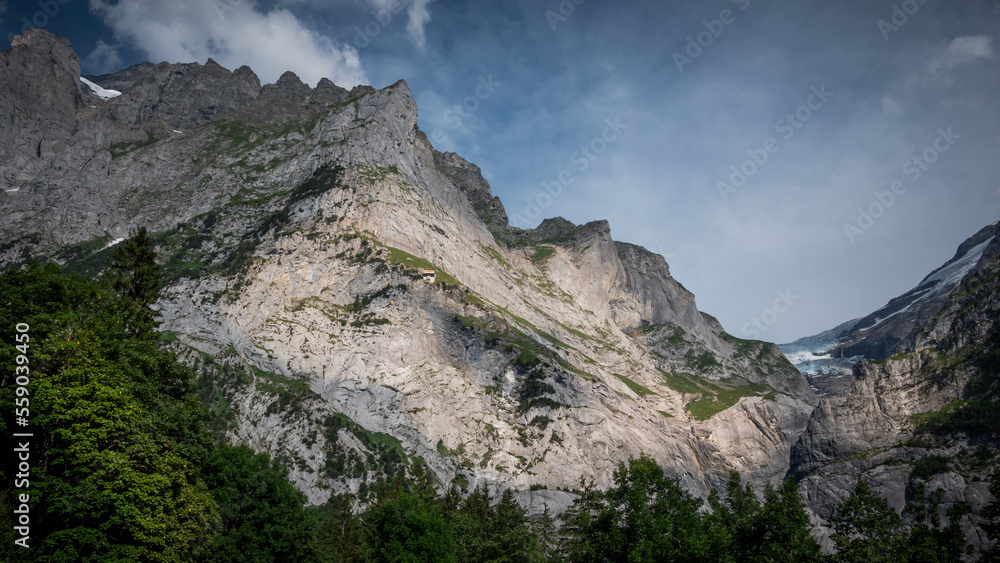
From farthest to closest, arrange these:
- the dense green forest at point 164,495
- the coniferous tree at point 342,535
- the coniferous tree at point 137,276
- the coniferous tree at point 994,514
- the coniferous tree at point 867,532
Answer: the coniferous tree at point 342,535 → the coniferous tree at point 137,276 → the coniferous tree at point 994,514 → the coniferous tree at point 867,532 → the dense green forest at point 164,495

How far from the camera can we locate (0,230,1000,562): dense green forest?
2403 cm

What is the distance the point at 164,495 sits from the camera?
87.3 ft

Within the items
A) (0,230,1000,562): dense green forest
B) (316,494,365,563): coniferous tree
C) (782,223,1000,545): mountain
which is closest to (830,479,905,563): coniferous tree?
(0,230,1000,562): dense green forest

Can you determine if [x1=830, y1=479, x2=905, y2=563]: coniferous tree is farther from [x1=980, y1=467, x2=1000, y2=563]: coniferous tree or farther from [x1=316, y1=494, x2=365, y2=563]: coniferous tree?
[x1=316, y1=494, x2=365, y2=563]: coniferous tree

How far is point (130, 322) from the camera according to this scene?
4491 centimetres

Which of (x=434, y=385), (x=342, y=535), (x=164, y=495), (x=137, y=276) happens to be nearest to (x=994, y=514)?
(x=164, y=495)

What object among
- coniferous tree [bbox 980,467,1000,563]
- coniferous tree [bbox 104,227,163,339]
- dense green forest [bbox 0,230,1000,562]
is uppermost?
coniferous tree [bbox 104,227,163,339]

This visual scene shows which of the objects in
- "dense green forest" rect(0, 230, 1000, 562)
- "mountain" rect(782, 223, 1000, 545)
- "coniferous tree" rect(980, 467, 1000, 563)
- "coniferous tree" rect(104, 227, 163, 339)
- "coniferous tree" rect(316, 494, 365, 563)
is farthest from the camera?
"mountain" rect(782, 223, 1000, 545)

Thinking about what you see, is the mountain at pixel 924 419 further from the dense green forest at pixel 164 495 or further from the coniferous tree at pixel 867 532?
the dense green forest at pixel 164 495

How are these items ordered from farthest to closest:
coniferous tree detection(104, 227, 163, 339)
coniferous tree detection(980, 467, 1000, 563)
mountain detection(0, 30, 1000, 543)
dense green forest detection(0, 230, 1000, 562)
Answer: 1. mountain detection(0, 30, 1000, 543)
2. coniferous tree detection(104, 227, 163, 339)
3. coniferous tree detection(980, 467, 1000, 563)
4. dense green forest detection(0, 230, 1000, 562)

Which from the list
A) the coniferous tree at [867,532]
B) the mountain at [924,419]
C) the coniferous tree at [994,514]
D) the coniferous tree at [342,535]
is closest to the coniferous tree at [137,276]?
the coniferous tree at [342,535]

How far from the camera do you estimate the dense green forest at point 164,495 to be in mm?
24031

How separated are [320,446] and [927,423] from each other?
157m

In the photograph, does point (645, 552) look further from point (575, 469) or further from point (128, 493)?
point (575, 469)
